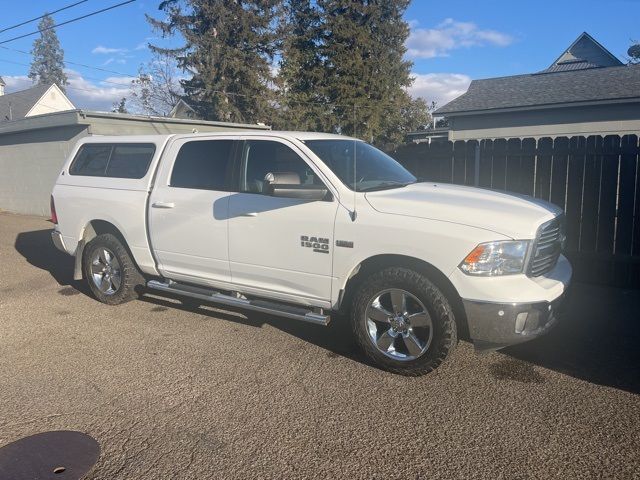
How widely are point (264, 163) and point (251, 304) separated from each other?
1.34 m

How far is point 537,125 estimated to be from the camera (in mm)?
17922

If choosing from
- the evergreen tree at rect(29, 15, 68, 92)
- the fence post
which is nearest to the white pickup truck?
the fence post

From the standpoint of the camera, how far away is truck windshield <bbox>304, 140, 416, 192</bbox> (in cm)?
468

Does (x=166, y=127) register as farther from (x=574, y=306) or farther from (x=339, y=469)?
(x=339, y=469)

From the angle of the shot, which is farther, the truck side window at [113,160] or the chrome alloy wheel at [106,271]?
the chrome alloy wheel at [106,271]

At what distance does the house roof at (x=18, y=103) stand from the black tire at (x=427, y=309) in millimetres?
30610

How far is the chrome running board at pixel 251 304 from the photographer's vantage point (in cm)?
452

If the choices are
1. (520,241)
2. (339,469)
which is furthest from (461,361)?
(339,469)

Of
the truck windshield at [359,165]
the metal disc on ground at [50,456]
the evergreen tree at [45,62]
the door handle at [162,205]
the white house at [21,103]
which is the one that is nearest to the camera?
the metal disc on ground at [50,456]

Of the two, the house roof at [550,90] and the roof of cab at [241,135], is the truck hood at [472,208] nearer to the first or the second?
the roof of cab at [241,135]

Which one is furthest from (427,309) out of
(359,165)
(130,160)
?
(130,160)

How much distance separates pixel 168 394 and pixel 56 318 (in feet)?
8.61

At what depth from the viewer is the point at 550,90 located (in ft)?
60.3

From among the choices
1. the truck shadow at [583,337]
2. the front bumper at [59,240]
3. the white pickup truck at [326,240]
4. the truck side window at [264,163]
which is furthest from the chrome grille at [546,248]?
the front bumper at [59,240]
